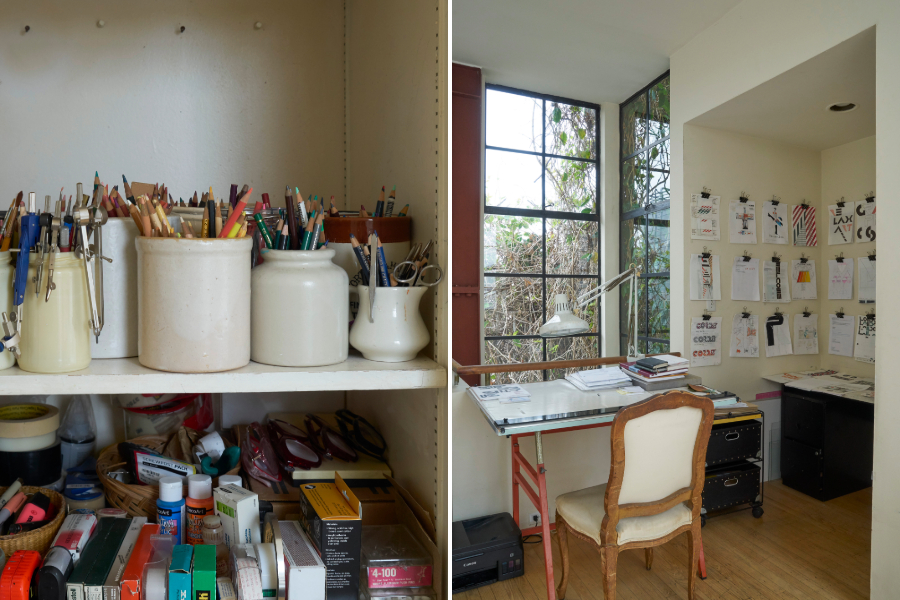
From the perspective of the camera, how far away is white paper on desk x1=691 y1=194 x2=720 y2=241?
10.5ft

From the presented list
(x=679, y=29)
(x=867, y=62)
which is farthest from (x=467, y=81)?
(x=867, y=62)

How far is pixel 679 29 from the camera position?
302 centimetres

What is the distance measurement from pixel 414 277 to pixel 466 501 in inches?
80.7

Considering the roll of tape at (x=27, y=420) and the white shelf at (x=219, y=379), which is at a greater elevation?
the white shelf at (x=219, y=379)

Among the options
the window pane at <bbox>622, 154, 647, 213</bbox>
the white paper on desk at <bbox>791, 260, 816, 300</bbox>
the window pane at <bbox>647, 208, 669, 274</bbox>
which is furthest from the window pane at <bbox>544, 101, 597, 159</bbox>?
the white paper on desk at <bbox>791, 260, 816, 300</bbox>

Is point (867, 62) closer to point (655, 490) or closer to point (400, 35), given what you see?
point (655, 490)

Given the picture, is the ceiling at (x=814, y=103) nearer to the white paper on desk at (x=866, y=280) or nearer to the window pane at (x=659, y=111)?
the window pane at (x=659, y=111)

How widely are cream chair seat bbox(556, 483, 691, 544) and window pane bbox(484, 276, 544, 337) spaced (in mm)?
1851

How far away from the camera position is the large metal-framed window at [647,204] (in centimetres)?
352

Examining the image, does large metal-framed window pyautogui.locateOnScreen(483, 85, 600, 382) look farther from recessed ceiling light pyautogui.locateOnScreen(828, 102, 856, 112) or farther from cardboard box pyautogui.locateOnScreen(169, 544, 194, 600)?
cardboard box pyautogui.locateOnScreen(169, 544, 194, 600)

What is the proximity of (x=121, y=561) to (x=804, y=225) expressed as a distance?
409cm

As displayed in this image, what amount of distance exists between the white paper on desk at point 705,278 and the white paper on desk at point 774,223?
1.52 ft

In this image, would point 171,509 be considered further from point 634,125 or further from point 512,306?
point 634,125

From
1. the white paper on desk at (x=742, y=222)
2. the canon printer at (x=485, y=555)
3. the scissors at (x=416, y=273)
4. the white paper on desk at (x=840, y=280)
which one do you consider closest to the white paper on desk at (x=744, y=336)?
the white paper on desk at (x=742, y=222)
